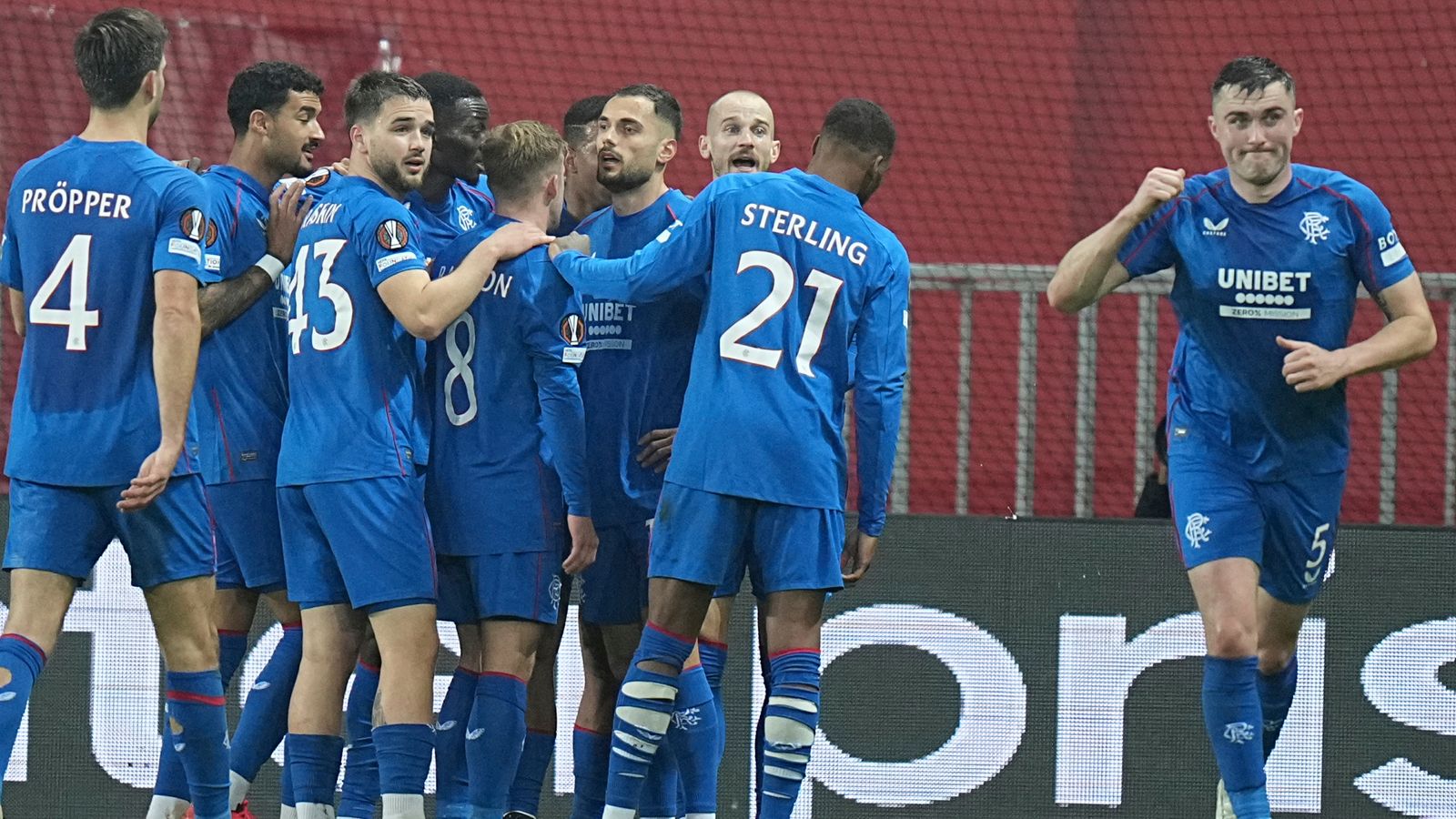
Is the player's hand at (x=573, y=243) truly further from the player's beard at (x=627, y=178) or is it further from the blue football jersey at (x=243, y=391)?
the blue football jersey at (x=243, y=391)

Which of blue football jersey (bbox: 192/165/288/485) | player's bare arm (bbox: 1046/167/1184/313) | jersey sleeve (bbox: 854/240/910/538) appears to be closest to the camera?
jersey sleeve (bbox: 854/240/910/538)

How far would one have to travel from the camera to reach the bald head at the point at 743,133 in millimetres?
5473

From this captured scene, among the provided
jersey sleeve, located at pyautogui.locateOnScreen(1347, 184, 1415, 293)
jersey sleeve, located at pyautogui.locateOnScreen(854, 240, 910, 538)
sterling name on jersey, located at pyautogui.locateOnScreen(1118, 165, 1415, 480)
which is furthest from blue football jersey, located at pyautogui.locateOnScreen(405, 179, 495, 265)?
jersey sleeve, located at pyautogui.locateOnScreen(1347, 184, 1415, 293)

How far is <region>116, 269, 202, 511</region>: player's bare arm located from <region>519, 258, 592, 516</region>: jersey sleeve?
2.75 feet

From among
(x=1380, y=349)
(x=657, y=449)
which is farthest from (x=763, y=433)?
(x=1380, y=349)

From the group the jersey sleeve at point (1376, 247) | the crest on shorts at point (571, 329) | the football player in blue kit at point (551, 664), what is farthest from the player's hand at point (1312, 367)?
the football player in blue kit at point (551, 664)

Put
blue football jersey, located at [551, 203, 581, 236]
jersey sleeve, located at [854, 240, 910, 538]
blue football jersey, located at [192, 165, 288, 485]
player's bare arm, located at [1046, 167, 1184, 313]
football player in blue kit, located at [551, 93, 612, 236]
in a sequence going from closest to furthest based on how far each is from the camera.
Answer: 1. jersey sleeve, located at [854, 240, 910, 538]
2. player's bare arm, located at [1046, 167, 1184, 313]
3. blue football jersey, located at [192, 165, 288, 485]
4. football player in blue kit, located at [551, 93, 612, 236]
5. blue football jersey, located at [551, 203, 581, 236]

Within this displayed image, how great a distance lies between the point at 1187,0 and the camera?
9.70m

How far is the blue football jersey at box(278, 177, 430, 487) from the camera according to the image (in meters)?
4.58

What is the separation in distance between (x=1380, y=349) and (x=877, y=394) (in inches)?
58.9

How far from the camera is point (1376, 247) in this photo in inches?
209

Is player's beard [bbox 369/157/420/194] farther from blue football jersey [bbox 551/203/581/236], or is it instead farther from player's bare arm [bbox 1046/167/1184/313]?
player's bare arm [bbox 1046/167/1184/313]

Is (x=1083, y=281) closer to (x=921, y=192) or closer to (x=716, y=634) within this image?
(x=716, y=634)

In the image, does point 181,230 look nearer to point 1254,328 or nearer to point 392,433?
point 392,433
